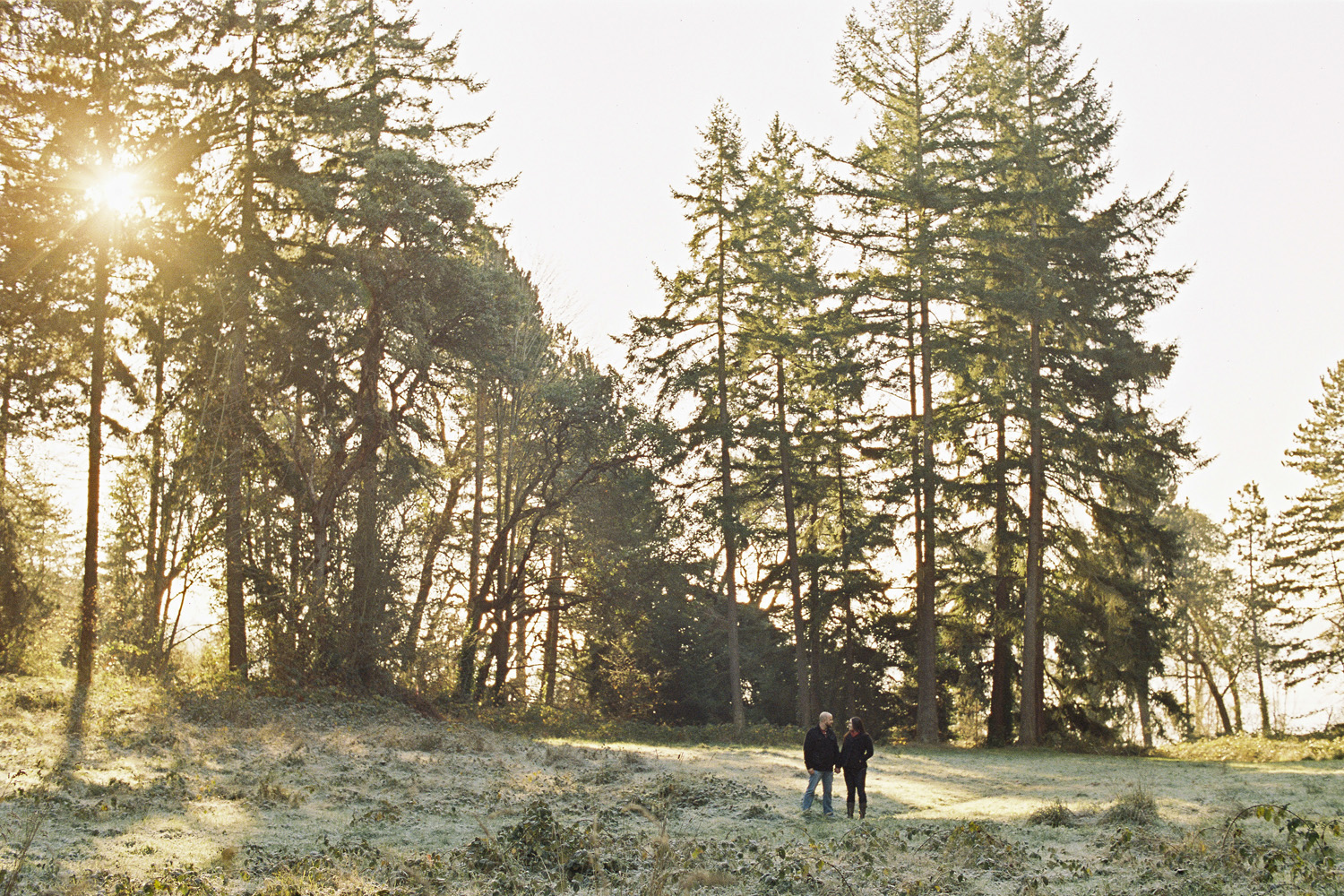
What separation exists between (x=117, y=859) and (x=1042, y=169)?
2586cm

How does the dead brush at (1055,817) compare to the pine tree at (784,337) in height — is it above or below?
below

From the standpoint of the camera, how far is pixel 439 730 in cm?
1997

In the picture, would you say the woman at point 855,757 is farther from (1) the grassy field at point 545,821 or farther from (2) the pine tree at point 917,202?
(2) the pine tree at point 917,202

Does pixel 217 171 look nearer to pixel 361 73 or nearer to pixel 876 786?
pixel 361 73

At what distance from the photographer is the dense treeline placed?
66.6 feet

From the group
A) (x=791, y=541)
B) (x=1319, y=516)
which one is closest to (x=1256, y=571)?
(x=1319, y=516)

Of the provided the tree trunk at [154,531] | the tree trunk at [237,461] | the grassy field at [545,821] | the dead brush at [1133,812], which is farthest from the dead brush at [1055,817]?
the tree trunk at [154,531]

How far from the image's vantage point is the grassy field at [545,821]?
8234 mm

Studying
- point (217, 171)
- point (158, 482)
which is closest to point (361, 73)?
point (217, 171)

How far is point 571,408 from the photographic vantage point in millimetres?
28719

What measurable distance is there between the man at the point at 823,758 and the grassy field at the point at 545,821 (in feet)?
1.53

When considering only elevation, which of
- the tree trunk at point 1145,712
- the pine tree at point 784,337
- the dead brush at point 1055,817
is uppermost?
the pine tree at point 784,337

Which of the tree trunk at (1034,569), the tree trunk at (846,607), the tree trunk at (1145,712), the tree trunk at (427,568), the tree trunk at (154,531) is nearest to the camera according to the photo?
the tree trunk at (154,531)

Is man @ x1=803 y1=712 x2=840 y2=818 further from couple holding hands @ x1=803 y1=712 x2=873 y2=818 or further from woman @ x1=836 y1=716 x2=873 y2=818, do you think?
woman @ x1=836 y1=716 x2=873 y2=818
